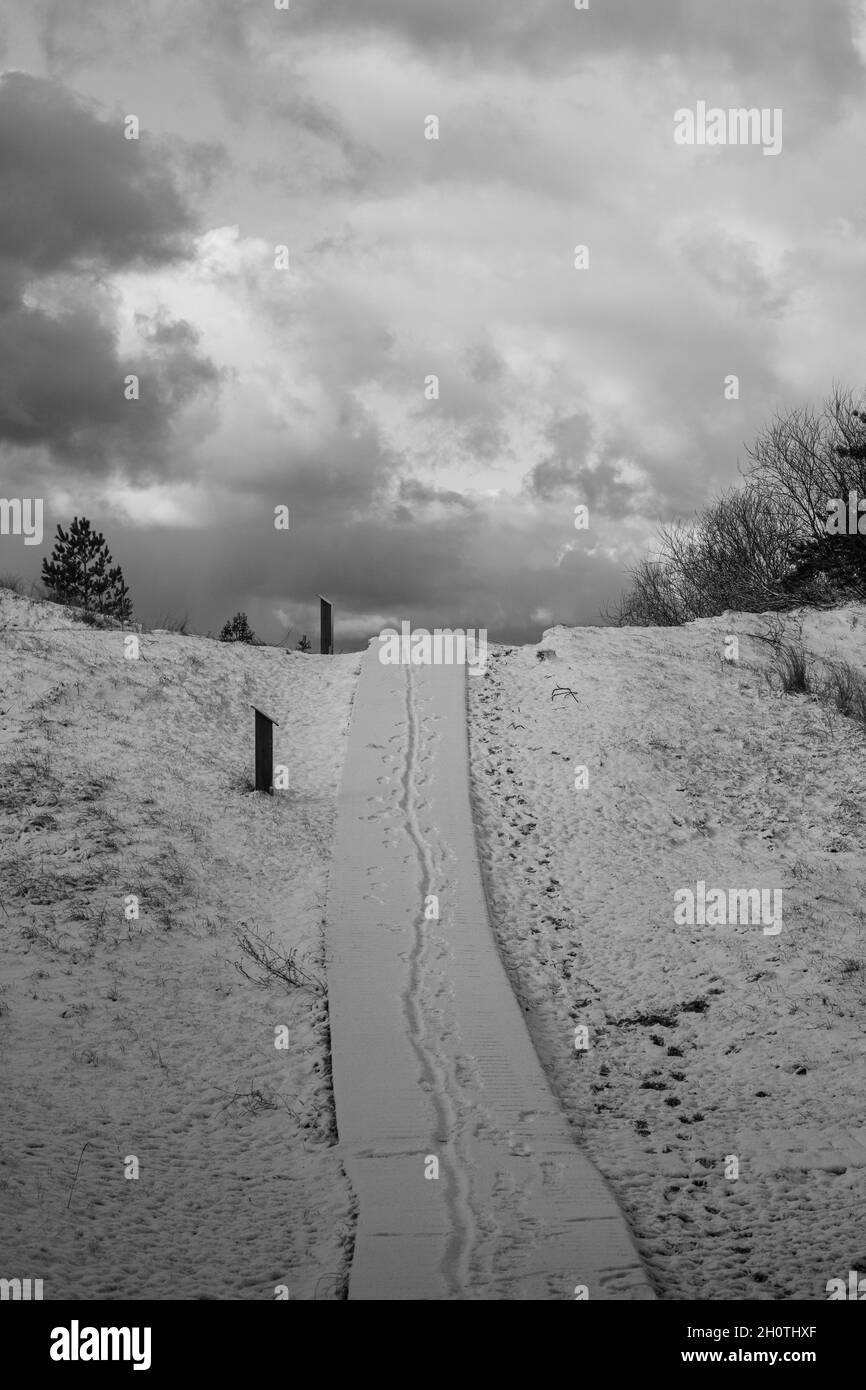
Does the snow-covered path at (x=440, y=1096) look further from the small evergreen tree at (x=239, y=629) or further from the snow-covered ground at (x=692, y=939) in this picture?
the small evergreen tree at (x=239, y=629)

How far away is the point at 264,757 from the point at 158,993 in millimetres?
4924

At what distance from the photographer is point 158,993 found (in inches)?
354

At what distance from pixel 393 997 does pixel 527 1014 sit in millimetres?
1209

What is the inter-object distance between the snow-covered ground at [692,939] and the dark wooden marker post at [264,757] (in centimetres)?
280

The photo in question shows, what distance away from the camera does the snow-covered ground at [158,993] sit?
592 cm

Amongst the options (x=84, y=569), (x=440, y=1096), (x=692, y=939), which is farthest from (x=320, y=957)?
(x=84, y=569)

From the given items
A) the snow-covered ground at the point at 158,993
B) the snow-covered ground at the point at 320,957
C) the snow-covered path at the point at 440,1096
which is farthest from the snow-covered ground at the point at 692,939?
the snow-covered ground at the point at 158,993

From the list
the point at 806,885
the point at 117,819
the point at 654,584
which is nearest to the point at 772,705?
the point at 806,885

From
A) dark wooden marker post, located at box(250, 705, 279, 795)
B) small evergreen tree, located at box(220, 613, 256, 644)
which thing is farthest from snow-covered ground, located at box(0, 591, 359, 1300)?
small evergreen tree, located at box(220, 613, 256, 644)

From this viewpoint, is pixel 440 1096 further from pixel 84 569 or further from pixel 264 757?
pixel 84 569

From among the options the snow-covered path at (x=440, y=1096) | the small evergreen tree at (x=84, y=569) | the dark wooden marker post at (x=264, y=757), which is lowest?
the snow-covered path at (x=440, y=1096)

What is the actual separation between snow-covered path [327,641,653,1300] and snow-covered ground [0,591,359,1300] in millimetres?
264

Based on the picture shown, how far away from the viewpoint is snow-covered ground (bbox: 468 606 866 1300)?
666cm

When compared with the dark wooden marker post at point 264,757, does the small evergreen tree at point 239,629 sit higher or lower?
higher
